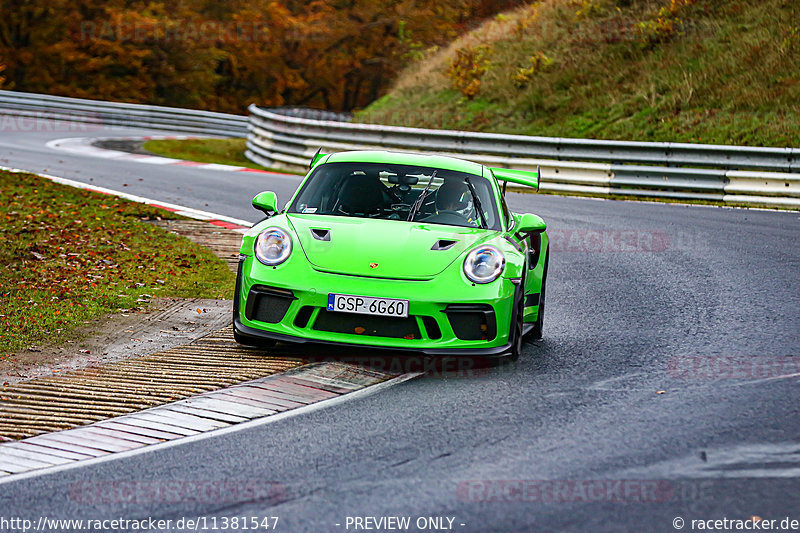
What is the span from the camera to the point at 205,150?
27109mm

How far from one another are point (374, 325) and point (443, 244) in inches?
32.5

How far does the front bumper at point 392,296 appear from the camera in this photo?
6695mm

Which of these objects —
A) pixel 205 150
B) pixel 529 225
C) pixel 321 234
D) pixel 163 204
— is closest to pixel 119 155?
pixel 205 150

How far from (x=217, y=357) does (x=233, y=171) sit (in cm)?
1413

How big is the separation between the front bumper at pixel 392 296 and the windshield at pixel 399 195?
3.30ft

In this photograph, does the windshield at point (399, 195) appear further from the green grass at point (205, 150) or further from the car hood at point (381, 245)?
the green grass at point (205, 150)

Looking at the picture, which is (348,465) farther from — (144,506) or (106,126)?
(106,126)

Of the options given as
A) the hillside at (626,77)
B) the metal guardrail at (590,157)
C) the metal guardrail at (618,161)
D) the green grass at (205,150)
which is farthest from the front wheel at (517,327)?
the green grass at (205,150)

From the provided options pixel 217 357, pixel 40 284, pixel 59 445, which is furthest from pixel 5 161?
pixel 59 445

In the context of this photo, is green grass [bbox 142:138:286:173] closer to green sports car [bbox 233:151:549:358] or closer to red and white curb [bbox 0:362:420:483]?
green sports car [bbox 233:151:549:358]

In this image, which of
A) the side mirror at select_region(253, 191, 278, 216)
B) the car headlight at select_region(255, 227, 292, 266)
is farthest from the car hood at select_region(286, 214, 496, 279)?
the side mirror at select_region(253, 191, 278, 216)

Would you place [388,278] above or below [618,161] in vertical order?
below

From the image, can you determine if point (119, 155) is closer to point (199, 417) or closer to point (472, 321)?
point (472, 321)

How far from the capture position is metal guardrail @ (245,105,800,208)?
1748cm
